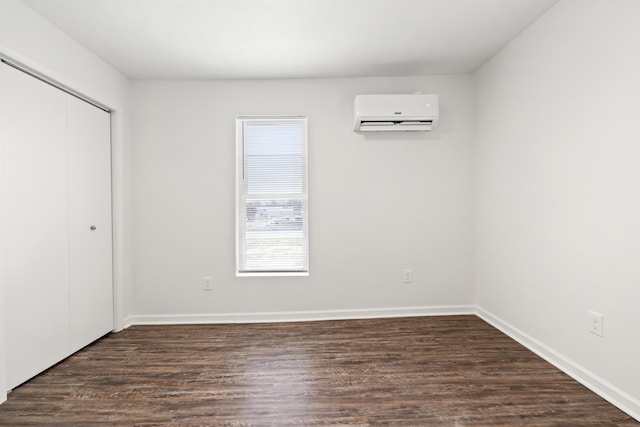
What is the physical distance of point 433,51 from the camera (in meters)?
2.90

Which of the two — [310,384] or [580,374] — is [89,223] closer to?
[310,384]

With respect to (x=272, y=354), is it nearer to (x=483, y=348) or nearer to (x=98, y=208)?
(x=483, y=348)

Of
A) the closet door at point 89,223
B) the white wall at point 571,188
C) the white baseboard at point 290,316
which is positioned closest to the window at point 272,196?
the white baseboard at point 290,316

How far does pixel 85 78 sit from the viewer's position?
2.69 metres

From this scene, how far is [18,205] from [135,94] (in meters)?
1.70

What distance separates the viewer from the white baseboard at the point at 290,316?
11.0 feet

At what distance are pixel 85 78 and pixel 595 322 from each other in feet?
13.3

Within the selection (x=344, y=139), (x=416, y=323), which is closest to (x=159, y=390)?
(x=416, y=323)

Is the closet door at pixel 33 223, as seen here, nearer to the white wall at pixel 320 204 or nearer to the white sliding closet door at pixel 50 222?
the white sliding closet door at pixel 50 222

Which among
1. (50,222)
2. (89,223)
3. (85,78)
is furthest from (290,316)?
(85,78)

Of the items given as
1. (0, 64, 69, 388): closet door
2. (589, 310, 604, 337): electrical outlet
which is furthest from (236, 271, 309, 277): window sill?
(589, 310, 604, 337): electrical outlet

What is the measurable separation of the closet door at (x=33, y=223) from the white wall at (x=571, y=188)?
11.7 ft

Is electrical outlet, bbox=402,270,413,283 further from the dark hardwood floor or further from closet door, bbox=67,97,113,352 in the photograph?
closet door, bbox=67,97,113,352

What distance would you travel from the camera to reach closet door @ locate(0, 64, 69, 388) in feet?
6.73
